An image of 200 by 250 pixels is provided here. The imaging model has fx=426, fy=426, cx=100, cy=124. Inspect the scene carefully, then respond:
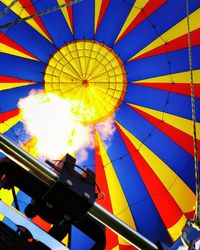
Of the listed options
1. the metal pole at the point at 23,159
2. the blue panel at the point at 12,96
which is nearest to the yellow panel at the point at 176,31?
the blue panel at the point at 12,96

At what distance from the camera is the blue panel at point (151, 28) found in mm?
6215

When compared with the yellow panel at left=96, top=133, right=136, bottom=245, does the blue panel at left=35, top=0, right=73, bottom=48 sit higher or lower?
higher

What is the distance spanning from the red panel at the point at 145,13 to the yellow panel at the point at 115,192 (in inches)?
66.6

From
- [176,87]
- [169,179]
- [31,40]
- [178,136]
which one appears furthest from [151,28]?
[169,179]

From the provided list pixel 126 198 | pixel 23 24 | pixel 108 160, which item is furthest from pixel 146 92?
pixel 23 24

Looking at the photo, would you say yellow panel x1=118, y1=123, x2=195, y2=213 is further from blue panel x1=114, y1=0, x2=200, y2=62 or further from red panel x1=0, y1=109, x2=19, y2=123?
red panel x1=0, y1=109, x2=19, y2=123

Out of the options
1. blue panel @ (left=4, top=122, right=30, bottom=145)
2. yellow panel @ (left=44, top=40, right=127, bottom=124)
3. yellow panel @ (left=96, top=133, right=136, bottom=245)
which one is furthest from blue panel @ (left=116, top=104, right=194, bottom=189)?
blue panel @ (left=4, top=122, right=30, bottom=145)

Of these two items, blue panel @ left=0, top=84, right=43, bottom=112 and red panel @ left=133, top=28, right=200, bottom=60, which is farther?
blue panel @ left=0, top=84, right=43, bottom=112

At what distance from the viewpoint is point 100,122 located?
6590 mm

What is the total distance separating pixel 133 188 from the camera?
659 centimetres

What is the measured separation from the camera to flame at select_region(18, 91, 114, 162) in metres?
6.49

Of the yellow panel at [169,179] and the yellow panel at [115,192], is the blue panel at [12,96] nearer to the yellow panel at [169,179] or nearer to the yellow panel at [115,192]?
the yellow panel at [115,192]

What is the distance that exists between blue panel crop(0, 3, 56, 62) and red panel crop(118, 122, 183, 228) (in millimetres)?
1646

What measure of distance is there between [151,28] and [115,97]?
3.78 ft
